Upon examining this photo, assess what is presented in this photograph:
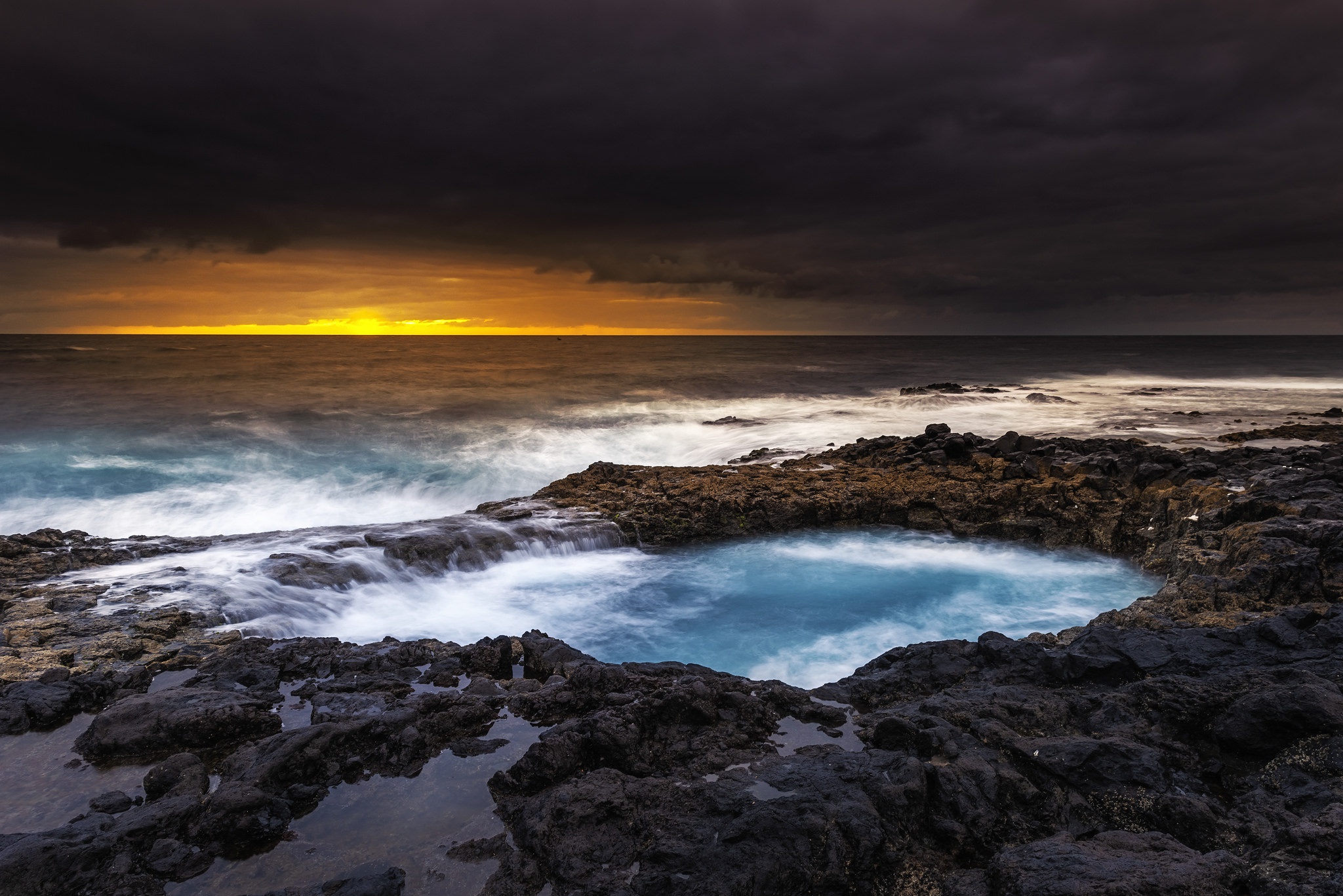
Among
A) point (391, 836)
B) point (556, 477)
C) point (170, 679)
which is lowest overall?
point (556, 477)

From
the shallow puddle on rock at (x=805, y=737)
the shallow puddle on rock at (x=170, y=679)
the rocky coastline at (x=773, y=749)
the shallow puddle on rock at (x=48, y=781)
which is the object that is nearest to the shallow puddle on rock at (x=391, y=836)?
the rocky coastline at (x=773, y=749)

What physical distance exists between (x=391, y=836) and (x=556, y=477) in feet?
50.3

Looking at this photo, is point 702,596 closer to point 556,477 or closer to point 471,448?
point 556,477

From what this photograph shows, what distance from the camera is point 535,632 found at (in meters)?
6.70

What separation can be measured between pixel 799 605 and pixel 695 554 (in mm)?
2559

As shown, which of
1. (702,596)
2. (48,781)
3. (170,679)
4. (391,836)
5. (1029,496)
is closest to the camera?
(391,836)

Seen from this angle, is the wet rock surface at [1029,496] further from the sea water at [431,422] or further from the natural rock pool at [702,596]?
the sea water at [431,422]

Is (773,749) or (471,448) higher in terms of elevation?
(773,749)

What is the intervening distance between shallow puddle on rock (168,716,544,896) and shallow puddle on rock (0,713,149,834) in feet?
3.69

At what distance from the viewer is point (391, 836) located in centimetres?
385

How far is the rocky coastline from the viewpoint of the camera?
10.7 feet

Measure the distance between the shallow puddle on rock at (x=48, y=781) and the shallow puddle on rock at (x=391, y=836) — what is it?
44.3 inches

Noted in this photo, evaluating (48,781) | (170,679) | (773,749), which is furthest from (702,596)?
(48,781)

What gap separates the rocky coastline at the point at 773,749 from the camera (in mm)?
3270
